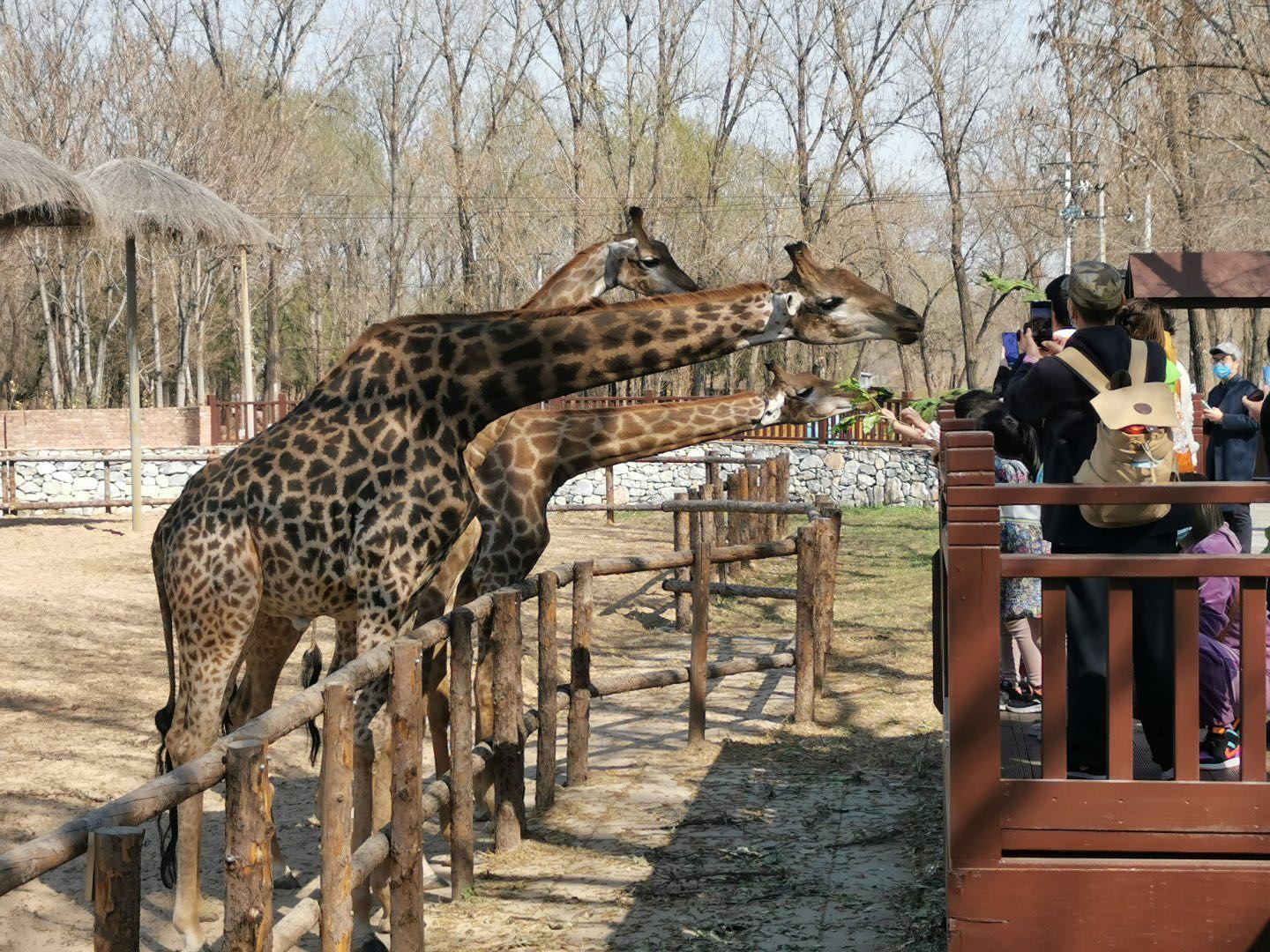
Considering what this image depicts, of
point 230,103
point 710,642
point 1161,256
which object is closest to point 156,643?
point 710,642

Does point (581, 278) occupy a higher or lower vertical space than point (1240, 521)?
higher

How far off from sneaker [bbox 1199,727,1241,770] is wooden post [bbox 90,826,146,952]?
10.3 feet

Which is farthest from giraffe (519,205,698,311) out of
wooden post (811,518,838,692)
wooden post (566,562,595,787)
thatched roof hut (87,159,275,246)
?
thatched roof hut (87,159,275,246)

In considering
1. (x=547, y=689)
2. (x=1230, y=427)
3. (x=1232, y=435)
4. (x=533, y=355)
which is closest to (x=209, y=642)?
(x=533, y=355)

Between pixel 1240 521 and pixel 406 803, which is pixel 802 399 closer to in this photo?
pixel 1240 521

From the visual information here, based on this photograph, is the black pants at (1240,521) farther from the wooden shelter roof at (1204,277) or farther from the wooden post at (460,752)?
the wooden post at (460,752)

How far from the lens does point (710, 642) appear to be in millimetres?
11781

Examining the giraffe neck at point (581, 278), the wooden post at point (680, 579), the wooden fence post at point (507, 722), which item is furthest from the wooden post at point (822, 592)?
the wooden fence post at point (507, 722)

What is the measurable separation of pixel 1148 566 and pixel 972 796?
72 cm

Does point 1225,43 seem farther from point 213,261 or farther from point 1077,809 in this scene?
point 213,261

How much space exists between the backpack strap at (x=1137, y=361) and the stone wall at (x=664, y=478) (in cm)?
1941

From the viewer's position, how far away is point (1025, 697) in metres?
6.80

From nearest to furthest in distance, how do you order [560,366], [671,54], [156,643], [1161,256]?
1. [560,366]
2. [1161,256]
3. [156,643]
4. [671,54]

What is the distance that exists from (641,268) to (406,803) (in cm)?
369
